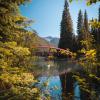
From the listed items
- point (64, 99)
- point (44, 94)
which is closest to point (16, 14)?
point (44, 94)

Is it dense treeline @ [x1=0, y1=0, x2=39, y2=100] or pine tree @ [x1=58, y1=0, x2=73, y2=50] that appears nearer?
dense treeline @ [x1=0, y1=0, x2=39, y2=100]

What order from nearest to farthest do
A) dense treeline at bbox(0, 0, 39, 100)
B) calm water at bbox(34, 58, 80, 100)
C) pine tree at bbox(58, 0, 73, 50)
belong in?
1. dense treeline at bbox(0, 0, 39, 100)
2. calm water at bbox(34, 58, 80, 100)
3. pine tree at bbox(58, 0, 73, 50)

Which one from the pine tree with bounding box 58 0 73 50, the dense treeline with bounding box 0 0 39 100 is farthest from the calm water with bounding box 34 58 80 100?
the pine tree with bounding box 58 0 73 50

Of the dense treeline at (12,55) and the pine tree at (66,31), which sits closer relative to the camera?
the dense treeline at (12,55)

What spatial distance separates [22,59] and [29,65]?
2.69 ft

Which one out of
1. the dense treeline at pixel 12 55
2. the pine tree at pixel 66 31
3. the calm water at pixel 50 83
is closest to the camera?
the dense treeline at pixel 12 55

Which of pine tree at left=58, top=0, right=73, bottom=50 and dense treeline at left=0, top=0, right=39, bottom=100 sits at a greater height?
pine tree at left=58, top=0, right=73, bottom=50

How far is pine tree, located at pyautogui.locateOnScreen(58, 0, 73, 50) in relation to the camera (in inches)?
2800

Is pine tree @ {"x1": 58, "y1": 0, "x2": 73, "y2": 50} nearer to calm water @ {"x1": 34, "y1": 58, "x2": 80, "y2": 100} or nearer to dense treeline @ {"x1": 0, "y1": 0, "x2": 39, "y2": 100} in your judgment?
calm water @ {"x1": 34, "y1": 58, "x2": 80, "y2": 100}

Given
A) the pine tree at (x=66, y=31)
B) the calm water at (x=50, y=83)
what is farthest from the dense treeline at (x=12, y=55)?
the pine tree at (x=66, y=31)

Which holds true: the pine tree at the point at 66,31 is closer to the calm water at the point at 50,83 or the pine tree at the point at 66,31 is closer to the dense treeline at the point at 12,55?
the calm water at the point at 50,83

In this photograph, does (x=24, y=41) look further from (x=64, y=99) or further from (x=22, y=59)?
(x=64, y=99)

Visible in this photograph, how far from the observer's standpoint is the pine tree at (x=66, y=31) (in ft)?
233

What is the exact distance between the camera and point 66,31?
7356cm
